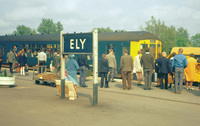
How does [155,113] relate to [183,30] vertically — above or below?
below

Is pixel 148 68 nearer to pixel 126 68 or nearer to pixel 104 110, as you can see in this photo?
pixel 126 68

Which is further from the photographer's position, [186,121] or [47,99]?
[47,99]

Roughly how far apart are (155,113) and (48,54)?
16.3 meters

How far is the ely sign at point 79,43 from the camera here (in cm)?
889

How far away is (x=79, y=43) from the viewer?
9211mm

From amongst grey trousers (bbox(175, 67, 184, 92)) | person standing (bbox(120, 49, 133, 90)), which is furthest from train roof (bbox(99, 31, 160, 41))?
grey trousers (bbox(175, 67, 184, 92))

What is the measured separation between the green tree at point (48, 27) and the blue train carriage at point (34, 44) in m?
119

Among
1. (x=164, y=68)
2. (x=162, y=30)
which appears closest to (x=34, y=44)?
(x=164, y=68)

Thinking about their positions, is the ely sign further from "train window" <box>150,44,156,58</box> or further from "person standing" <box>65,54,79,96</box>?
"train window" <box>150,44,156,58</box>

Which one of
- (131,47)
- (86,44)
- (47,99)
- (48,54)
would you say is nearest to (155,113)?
(86,44)

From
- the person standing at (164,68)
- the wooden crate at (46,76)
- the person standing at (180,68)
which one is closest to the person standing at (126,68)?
the person standing at (164,68)

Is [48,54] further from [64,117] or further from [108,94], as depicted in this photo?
[64,117]

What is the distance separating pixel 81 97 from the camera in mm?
10266

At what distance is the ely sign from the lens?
8891 millimetres
